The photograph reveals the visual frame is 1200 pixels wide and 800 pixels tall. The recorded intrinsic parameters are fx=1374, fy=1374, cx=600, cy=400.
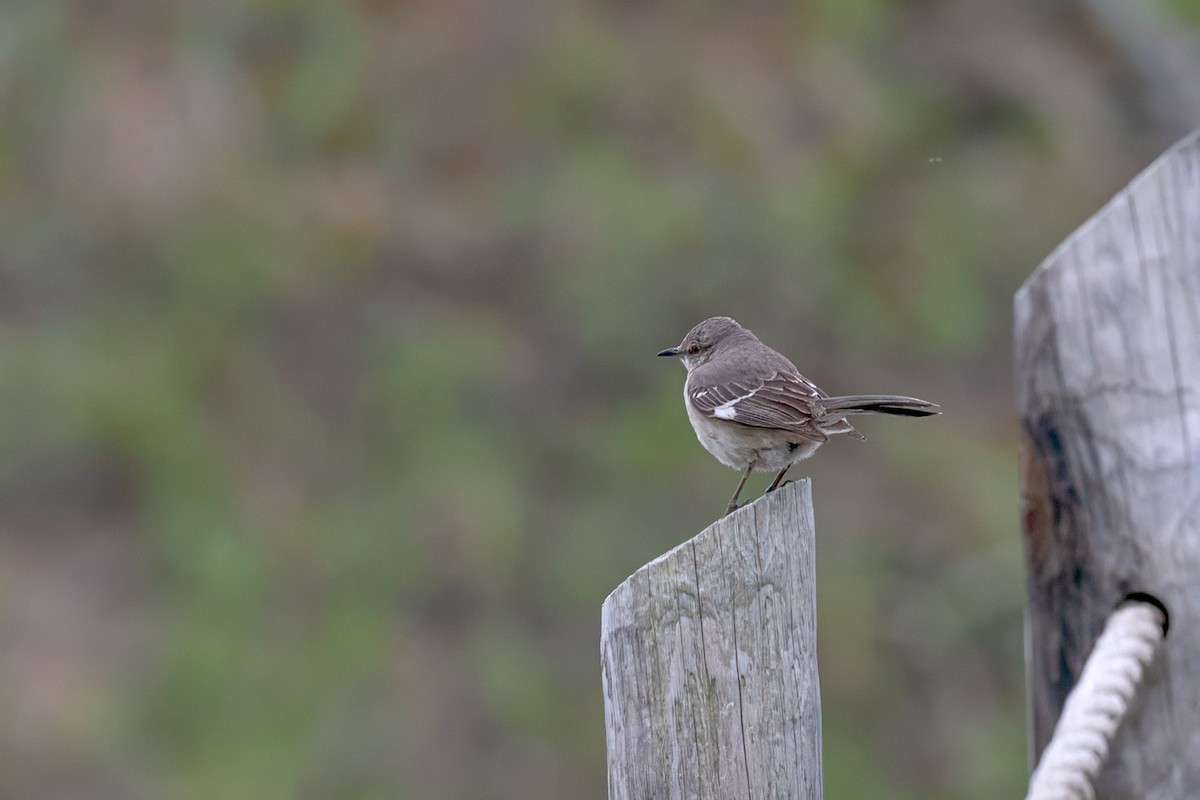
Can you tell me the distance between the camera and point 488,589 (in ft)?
25.1

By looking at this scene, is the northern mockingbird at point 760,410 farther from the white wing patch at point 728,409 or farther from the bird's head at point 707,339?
the bird's head at point 707,339

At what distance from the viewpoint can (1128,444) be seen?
9.68 feet

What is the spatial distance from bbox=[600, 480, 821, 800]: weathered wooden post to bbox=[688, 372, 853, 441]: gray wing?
1864 millimetres

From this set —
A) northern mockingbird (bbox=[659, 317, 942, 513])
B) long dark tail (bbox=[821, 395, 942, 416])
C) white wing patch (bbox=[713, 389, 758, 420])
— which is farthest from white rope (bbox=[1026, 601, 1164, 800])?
white wing patch (bbox=[713, 389, 758, 420])

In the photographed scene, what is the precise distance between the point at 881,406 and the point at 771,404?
20.9 inches

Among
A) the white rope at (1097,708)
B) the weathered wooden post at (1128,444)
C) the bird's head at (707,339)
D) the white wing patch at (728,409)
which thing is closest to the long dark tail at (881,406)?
the white wing patch at (728,409)

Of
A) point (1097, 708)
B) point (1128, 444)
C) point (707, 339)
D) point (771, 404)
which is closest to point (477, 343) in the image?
point (707, 339)

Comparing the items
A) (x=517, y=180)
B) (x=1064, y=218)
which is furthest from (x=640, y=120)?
(x=1064, y=218)

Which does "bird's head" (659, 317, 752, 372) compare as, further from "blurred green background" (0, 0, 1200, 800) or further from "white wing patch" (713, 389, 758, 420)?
"blurred green background" (0, 0, 1200, 800)

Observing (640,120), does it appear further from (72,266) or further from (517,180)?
(72,266)

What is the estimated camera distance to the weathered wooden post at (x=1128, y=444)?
9.43 ft

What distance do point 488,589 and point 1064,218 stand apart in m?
4.73

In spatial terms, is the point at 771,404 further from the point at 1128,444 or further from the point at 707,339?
the point at 1128,444

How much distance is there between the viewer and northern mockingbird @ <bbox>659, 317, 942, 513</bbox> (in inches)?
159
